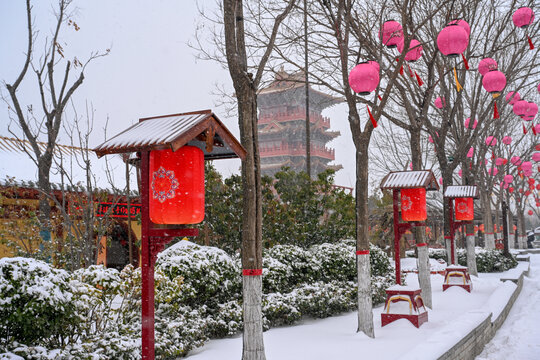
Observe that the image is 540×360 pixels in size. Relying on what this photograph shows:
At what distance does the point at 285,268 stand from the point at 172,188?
5197 mm

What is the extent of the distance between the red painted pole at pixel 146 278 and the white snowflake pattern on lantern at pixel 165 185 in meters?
0.13

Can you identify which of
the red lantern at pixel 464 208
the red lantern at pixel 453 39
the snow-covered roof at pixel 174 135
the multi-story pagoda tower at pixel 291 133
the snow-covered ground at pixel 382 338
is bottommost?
the snow-covered ground at pixel 382 338

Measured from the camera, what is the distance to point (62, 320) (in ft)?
13.8

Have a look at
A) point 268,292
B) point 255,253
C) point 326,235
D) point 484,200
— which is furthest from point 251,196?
point 484,200

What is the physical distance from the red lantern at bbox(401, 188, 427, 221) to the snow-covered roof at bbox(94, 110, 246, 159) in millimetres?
4789

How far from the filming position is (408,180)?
7.98 meters

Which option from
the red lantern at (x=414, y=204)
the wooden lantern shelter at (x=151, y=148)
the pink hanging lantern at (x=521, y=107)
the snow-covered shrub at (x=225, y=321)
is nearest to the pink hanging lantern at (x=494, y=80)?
the red lantern at (x=414, y=204)

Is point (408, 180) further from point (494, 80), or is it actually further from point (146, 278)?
point (146, 278)

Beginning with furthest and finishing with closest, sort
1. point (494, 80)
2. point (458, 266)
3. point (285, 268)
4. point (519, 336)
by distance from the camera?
point (458, 266), point (285, 268), point (519, 336), point (494, 80)

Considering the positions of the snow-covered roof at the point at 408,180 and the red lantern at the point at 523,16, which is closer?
the red lantern at the point at 523,16

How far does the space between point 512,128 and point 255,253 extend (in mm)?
20216

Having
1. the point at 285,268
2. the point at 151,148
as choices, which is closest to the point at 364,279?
the point at 285,268

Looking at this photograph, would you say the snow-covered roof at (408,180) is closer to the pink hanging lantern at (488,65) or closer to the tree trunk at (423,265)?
the tree trunk at (423,265)

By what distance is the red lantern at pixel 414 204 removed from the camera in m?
7.94
